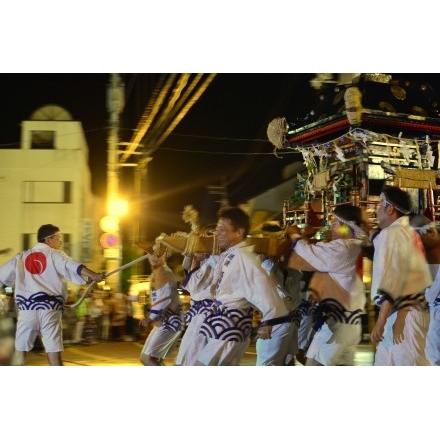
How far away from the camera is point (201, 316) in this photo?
4.68 meters

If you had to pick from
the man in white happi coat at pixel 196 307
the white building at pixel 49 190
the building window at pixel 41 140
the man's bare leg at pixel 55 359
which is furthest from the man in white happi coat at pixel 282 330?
the building window at pixel 41 140

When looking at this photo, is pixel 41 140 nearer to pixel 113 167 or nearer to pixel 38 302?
pixel 113 167

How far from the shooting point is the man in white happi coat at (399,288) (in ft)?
14.2

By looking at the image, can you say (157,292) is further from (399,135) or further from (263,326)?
(399,135)

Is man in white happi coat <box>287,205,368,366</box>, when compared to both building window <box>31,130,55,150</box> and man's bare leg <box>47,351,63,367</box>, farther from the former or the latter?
building window <box>31,130,55,150</box>

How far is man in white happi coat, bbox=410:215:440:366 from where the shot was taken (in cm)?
487

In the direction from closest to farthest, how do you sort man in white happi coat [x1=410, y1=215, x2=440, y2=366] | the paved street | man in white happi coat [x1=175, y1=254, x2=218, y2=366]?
man in white happi coat [x1=175, y1=254, x2=218, y2=366], man in white happi coat [x1=410, y1=215, x2=440, y2=366], the paved street

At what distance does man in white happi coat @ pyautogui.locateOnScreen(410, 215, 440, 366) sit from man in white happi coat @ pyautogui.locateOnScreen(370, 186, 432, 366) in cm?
37

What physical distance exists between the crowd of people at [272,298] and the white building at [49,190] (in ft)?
0.37

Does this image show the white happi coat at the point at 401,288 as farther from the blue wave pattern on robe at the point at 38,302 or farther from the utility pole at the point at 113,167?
the blue wave pattern on robe at the point at 38,302

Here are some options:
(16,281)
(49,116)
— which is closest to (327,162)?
(49,116)

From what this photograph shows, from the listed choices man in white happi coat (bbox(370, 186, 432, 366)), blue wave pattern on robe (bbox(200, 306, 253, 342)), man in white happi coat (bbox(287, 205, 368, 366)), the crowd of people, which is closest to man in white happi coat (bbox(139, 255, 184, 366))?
the crowd of people

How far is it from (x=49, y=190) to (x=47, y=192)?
0.03 metres

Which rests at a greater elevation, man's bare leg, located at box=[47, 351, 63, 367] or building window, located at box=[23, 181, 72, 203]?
building window, located at box=[23, 181, 72, 203]
